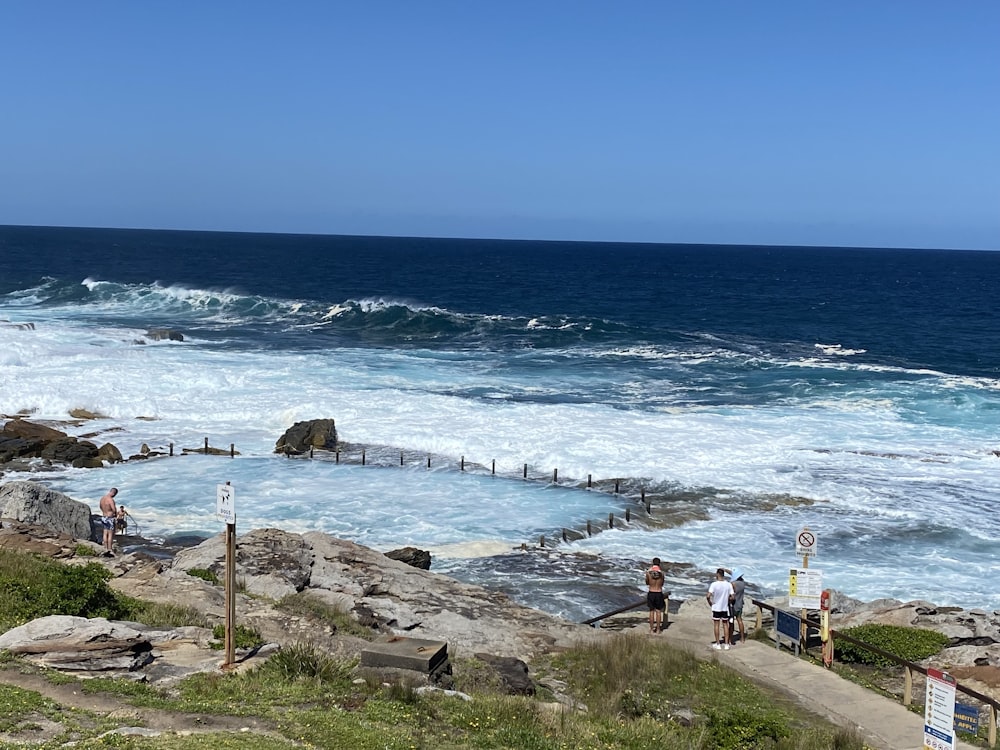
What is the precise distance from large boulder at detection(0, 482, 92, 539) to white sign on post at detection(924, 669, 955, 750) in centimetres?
1834

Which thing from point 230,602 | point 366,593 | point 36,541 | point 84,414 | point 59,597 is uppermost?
point 230,602

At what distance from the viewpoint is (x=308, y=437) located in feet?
117

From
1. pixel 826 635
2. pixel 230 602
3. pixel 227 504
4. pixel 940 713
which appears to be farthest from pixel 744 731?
pixel 227 504

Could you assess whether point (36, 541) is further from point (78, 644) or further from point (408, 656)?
point (408, 656)

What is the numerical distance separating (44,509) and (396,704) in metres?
→ 14.2

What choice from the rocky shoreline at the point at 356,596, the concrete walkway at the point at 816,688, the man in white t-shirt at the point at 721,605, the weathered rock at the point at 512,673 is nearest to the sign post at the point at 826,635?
the concrete walkway at the point at 816,688

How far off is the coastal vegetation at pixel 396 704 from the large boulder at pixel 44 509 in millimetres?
6255

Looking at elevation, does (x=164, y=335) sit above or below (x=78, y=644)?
below

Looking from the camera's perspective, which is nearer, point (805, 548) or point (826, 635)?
point (826, 635)

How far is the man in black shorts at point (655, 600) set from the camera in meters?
18.5

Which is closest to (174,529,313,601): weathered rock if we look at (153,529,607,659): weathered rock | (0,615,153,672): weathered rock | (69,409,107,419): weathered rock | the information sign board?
(153,529,607,659): weathered rock

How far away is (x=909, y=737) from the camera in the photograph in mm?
13312

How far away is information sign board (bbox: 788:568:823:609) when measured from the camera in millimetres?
16953

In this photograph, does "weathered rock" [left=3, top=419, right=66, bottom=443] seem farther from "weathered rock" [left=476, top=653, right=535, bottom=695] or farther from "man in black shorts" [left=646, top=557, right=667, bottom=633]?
"weathered rock" [left=476, top=653, right=535, bottom=695]
